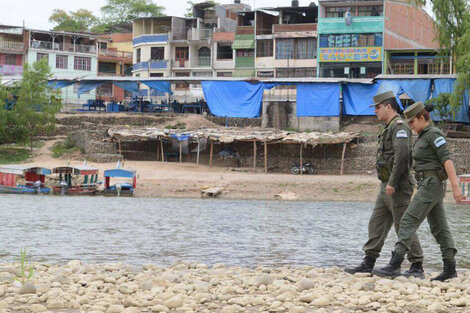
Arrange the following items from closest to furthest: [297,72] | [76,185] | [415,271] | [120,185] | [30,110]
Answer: [415,271] < [120,185] < [76,185] < [30,110] < [297,72]

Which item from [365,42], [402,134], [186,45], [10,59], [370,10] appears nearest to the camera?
[402,134]

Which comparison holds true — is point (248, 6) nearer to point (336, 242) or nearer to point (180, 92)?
point (180, 92)

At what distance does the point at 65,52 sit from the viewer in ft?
198

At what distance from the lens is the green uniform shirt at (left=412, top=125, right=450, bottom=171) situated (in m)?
7.87

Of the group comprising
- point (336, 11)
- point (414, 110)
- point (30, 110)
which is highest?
point (336, 11)

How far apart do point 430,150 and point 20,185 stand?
24411mm

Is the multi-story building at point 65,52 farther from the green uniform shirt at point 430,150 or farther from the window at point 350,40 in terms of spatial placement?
the green uniform shirt at point 430,150

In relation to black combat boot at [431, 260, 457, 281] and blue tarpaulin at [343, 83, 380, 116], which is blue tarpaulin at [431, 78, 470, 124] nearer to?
blue tarpaulin at [343, 83, 380, 116]

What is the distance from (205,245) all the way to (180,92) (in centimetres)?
4229

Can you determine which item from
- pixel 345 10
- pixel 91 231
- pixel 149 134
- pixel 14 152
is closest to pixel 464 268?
pixel 91 231

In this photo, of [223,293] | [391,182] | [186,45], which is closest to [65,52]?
[186,45]

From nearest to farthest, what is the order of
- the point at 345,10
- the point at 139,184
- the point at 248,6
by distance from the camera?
the point at 139,184
the point at 345,10
the point at 248,6

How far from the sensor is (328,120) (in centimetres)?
4025

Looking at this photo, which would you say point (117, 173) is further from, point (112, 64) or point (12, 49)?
point (112, 64)
